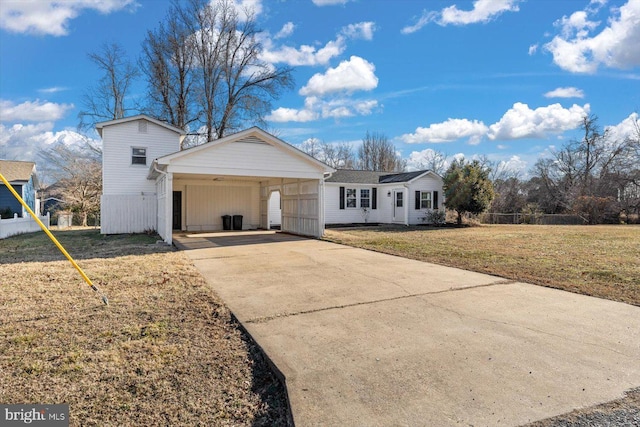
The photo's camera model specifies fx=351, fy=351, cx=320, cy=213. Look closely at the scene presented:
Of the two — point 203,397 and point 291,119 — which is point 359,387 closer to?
point 203,397

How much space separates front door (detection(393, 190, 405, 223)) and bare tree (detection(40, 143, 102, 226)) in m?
20.9

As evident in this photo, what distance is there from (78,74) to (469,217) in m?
28.0

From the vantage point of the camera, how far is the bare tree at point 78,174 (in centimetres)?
2505

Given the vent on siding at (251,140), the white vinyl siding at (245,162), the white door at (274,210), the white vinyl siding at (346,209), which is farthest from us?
the white vinyl siding at (346,209)

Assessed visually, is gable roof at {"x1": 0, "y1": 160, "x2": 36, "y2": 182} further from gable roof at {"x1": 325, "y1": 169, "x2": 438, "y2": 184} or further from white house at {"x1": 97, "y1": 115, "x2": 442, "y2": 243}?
gable roof at {"x1": 325, "y1": 169, "x2": 438, "y2": 184}

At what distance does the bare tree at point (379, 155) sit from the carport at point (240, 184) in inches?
996

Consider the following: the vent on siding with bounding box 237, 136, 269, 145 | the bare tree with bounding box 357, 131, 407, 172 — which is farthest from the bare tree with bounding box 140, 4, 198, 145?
the bare tree with bounding box 357, 131, 407, 172

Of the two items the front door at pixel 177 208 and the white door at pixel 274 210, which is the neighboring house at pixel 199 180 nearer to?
the front door at pixel 177 208

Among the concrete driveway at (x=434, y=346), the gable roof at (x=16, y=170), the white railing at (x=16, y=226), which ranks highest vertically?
the gable roof at (x=16, y=170)

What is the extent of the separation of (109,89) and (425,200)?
2399 cm

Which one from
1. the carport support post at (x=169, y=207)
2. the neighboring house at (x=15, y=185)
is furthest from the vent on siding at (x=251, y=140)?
the neighboring house at (x=15, y=185)

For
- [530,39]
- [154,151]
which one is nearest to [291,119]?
[154,151]

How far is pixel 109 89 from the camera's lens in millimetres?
26000

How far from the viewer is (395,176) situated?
75.3 feet
